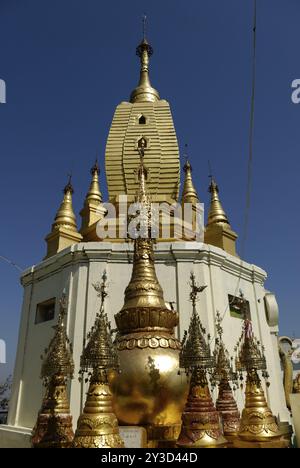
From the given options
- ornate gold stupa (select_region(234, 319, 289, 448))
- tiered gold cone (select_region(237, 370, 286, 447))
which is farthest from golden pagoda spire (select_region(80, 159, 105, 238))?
tiered gold cone (select_region(237, 370, 286, 447))

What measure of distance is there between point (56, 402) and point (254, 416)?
331 cm

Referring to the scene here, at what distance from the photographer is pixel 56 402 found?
621cm

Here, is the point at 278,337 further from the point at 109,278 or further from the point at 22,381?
the point at 22,381

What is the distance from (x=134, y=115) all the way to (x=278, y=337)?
1245 centimetres

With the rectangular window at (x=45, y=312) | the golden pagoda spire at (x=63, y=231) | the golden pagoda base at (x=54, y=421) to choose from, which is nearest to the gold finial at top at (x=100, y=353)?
the golden pagoda base at (x=54, y=421)

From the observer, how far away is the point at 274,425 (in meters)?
6.21

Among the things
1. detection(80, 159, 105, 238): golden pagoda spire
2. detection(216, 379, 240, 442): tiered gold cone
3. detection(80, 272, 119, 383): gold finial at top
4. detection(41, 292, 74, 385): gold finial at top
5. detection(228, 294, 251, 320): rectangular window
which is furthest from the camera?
detection(80, 159, 105, 238): golden pagoda spire

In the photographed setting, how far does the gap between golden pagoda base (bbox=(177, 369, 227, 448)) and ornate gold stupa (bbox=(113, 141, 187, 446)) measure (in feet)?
1.82

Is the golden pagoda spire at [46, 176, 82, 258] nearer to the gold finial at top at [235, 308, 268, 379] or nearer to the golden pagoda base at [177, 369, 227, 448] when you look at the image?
the gold finial at top at [235, 308, 268, 379]

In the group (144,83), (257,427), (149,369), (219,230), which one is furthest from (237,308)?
(144,83)

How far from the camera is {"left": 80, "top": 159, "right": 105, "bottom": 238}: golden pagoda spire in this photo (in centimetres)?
1555

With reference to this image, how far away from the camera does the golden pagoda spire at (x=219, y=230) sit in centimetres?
1510

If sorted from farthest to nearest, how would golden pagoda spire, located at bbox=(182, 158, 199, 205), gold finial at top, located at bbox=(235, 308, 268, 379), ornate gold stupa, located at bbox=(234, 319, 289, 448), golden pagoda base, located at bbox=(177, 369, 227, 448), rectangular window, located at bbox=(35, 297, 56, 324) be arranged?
golden pagoda spire, located at bbox=(182, 158, 199, 205) < rectangular window, located at bbox=(35, 297, 56, 324) < gold finial at top, located at bbox=(235, 308, 268, 379) < ornate gold stupa, located at bbox=(234, 319, 289, 448) < golden pagoda base, located at bbox=(177, 369, 227, 448)

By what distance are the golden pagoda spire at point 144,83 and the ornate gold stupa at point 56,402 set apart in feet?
56.0
